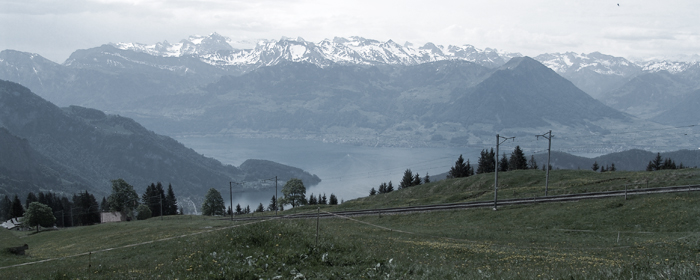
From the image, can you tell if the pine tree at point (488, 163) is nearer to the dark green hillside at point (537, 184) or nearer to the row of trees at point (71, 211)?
the dark green hillside at point (537, 184)

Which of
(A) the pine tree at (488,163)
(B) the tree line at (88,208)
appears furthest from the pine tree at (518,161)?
(B) the tree line at (88,208)

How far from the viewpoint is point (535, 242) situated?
97.5 ft

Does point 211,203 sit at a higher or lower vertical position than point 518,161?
lower

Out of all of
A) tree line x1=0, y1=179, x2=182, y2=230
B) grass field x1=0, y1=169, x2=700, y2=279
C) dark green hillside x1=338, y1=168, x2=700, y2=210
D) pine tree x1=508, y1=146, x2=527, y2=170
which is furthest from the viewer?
pine tree x1=508, y1=146, x2=527, y2=170

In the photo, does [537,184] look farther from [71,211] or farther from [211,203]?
[71,211]

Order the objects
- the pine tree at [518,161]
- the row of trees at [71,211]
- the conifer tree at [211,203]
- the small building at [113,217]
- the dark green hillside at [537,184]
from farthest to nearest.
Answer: the conifer tree at [211,203]
the row of trees at [71,211]
the pine tree at [518,161]
the small building at [113,217]
the dark green hillside at [537,184]

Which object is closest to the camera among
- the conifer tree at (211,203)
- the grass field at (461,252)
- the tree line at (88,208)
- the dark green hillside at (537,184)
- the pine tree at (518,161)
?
the grass field at (461,252)

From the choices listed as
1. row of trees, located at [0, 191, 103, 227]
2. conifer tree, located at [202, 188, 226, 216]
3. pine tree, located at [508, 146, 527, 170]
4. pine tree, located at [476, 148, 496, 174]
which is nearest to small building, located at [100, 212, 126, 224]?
row of trees, located at [0, 191, 103, 227]

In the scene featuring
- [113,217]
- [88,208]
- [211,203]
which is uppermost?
[211,203]

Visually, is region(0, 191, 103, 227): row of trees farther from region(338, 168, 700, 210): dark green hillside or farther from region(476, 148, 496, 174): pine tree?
region(476, 148, 496, 174): pine tree

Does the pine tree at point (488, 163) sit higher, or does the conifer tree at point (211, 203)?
the pine tree at point (488, 163)

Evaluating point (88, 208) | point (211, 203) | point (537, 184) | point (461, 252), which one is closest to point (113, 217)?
point (88, 208)

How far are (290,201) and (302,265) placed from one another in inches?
4005

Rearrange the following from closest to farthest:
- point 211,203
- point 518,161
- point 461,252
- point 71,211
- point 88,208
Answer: point 461,252 → point 71,211 → point 518,161 → point 88,208 → point 211,203
